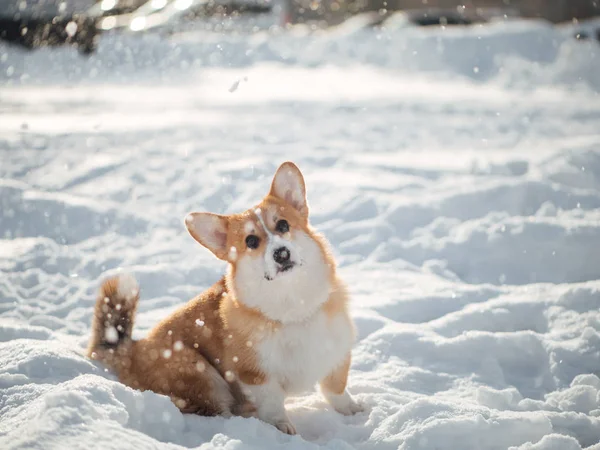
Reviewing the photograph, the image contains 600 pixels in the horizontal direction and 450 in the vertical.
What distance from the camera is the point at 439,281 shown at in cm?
465

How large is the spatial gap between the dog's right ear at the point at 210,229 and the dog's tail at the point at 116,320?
1.34ft

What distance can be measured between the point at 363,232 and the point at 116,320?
2.89m

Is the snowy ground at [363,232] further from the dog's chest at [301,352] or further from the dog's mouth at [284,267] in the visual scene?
the dog's mouth at [284,267]

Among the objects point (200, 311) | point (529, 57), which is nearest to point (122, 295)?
point (200, 311)

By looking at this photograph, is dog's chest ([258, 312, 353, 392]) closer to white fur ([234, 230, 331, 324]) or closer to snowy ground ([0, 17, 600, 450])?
white fur ([234, 230, 331, 324])

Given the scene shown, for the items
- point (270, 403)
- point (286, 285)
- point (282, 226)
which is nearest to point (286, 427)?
point (270, 403)

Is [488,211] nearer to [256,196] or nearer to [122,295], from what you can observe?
[256,196]

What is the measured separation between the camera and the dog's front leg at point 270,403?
281cm

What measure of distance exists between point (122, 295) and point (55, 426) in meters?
0.89

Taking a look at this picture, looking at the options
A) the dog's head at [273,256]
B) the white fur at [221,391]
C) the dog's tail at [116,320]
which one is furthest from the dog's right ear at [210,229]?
the white fur at [221,391]

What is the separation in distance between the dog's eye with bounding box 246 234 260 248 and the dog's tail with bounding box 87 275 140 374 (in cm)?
61

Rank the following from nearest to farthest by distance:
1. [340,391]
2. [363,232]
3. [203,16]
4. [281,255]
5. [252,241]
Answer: [281,255] → [252,241] → [340,391] → [363,232] → [203,16]

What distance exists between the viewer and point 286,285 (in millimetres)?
2844

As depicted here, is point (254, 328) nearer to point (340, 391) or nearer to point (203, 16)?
point (340, 391)
